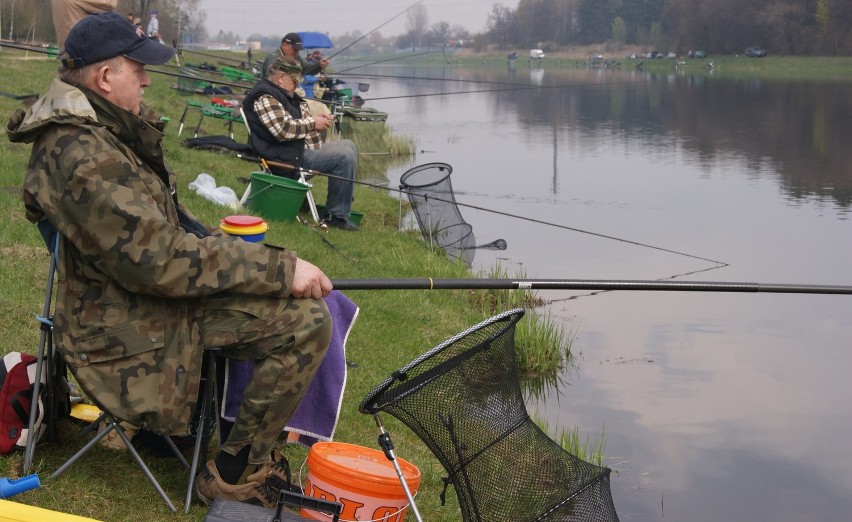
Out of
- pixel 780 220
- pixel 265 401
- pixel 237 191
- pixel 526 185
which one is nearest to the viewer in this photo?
pixel 265 401

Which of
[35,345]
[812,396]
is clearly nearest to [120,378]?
[35,345]

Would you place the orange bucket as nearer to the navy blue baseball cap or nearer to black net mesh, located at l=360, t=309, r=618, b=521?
black net mesh, located at l=360, t=309, r=618, b=521

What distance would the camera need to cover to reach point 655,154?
19344mm

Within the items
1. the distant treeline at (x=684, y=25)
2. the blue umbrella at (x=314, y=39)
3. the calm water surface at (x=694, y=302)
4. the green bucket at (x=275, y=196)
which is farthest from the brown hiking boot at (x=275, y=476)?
the distant treeline at (x=684, y=25)

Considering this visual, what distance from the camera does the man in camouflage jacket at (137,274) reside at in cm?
286

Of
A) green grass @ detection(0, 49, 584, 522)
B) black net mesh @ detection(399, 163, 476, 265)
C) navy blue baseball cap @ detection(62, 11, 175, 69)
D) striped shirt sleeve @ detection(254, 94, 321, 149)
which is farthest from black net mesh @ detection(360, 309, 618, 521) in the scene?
black net mesh @ detection(399, 163, 476, 265)

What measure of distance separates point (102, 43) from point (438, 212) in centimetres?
651

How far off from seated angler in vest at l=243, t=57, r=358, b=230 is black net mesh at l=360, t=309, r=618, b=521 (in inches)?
214

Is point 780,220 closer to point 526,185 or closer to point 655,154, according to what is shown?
point 526,185

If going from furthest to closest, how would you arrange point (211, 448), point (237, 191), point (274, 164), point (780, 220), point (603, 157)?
point (603, 157) < point (780, 220) < point (237, 191) < point (274, 164) < point (211, 448)

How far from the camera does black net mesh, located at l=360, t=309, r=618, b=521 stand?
2.97 meters

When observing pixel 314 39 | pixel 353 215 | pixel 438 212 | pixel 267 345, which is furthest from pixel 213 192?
pixel 314 39

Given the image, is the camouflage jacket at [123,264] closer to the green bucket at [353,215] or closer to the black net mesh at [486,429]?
the black net mesh at [486,429]

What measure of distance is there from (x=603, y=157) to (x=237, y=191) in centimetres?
1051
